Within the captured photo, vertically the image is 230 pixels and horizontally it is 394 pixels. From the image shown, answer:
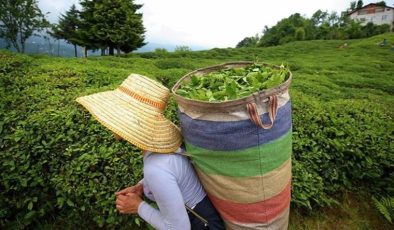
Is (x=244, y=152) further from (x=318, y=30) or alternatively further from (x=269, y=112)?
(x=318, y=30)

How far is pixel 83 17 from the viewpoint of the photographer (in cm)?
3241

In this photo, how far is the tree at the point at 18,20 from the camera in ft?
98.4

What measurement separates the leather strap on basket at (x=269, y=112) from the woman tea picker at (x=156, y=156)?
0.51 meters

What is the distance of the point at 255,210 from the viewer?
1723 millimetres

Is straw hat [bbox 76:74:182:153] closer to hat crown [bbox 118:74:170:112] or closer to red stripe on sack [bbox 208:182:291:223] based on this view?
hat crown [bbox 118:74:170:112]

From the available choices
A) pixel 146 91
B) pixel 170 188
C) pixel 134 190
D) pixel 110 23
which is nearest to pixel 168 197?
pixel 170 188

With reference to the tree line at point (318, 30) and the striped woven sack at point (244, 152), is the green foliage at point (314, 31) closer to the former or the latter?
the tree line at point (318, 30)

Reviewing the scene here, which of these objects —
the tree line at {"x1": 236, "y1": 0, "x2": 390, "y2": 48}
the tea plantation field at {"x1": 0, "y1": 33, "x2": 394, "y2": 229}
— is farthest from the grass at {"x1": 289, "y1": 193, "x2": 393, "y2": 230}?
the tree line at {"x1": 236, "y1": 0, "x2": 390, "y2": 48}

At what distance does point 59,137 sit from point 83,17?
32502mm

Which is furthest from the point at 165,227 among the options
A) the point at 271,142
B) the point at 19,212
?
the point at 19,212

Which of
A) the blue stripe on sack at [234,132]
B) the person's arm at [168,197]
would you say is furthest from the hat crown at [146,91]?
the person's arm at [168,197]

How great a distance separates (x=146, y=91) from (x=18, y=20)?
116 ft

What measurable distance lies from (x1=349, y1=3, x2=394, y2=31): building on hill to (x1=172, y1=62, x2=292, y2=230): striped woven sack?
241ft

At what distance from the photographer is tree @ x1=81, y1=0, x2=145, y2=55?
3056cm
